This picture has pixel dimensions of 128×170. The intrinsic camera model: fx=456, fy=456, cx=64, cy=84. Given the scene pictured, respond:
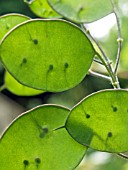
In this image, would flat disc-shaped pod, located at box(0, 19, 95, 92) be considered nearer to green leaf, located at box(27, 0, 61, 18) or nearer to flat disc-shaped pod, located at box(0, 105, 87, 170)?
flat disc-shaped pod, located at box(0, 105, 87, 170)

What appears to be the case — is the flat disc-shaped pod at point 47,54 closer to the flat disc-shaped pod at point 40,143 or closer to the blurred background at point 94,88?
the flat disc-shaped pod at point 40,143

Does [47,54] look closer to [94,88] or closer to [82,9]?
[82,9]

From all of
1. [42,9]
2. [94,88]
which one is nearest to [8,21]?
[42,9]

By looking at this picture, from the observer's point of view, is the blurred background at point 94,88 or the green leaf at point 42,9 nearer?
the green leaf at point 42,9

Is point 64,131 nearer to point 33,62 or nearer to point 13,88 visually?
point 33,62

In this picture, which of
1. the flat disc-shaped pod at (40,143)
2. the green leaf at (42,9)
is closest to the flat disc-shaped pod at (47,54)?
the flat disc-shaped pod at (40,143)

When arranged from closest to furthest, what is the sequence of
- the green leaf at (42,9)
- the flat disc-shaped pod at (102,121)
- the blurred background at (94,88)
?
1. the flat disc-shaped pod at (102,121)
2. the green leaf at (42,9)
3. the blurred background at (94,88)
